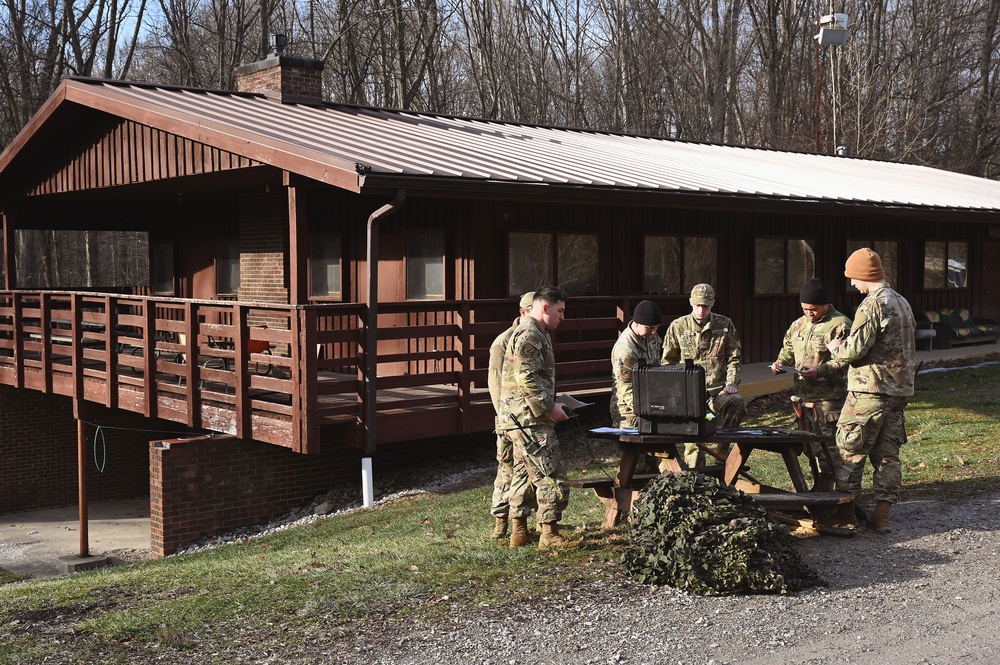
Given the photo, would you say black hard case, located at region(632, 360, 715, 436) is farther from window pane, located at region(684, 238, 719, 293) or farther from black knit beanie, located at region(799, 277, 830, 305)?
window pane, located at region(684, 238, 719, 293)

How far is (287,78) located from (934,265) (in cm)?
1239

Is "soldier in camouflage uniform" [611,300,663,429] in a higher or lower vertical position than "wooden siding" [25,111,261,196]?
lower

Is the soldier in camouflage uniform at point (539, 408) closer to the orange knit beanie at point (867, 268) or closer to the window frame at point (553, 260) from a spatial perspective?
the orange knit beanie at point (867, 268)

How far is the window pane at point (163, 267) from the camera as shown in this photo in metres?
18.6

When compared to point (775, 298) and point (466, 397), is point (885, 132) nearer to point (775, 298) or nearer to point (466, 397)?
point (775, 298)

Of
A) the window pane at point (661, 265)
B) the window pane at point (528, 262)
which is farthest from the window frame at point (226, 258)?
the window pane at point (661, 265)

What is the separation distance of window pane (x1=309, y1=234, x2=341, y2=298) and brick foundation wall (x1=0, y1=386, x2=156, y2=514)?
10.4ft

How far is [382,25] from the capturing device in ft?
111

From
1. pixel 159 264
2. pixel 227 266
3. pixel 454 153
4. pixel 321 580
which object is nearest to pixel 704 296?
pixel 321 580

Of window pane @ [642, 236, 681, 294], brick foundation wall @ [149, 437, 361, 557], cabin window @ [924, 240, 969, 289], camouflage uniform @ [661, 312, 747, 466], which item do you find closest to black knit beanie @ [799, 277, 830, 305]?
camouflage uniform @ [661, 312, 747, 466]

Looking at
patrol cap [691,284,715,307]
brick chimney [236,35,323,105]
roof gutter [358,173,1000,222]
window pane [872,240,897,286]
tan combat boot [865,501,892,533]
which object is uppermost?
brick chimney [236,35,323,105]

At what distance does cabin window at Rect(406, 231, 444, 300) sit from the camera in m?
13.4

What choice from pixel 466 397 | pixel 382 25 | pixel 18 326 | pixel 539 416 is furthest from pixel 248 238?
pixel 382 25

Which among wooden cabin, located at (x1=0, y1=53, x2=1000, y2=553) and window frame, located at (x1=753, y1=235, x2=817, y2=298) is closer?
wooden cabin, located at (x1=0, y1=53, x2=1000, y2=553)
